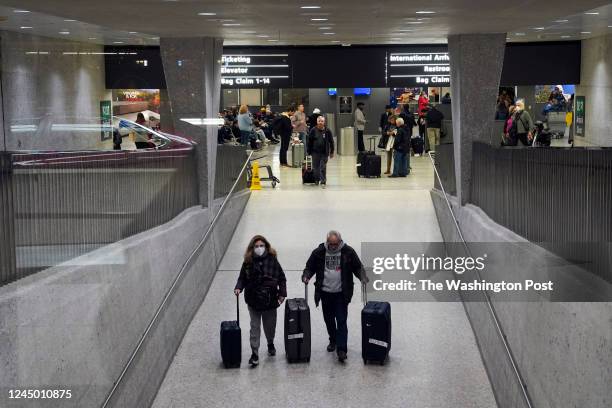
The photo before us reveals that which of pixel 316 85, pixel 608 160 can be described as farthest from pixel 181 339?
pixel 316 85

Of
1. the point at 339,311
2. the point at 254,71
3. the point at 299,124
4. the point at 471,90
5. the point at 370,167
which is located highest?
the point at 254,71

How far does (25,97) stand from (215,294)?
27.8 ft

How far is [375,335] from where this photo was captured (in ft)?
40.4

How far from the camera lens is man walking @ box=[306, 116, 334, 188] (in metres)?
22.5

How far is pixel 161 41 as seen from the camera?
16.7 meters

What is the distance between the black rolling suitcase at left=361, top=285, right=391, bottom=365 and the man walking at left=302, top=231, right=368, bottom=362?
25cm

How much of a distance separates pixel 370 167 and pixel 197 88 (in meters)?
8.74

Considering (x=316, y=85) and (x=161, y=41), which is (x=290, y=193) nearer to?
(x=316, y=85)

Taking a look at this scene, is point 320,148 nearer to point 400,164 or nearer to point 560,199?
point 400,164

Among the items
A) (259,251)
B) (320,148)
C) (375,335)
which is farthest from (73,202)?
(320,148)

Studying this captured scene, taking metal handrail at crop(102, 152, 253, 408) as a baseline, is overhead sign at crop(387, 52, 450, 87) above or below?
above

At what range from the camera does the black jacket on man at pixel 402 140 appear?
23.7m

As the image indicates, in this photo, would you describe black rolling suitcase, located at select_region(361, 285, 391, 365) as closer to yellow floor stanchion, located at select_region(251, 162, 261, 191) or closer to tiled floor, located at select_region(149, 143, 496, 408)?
tiled floor, located at select_region(149, 143, 496, 408)

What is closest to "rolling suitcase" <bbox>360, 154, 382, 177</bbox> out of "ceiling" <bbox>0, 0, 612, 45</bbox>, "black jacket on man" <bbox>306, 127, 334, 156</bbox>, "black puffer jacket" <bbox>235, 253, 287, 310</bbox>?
"black jacket on man" <bbox>306, 127, 334, 156</bbox>
